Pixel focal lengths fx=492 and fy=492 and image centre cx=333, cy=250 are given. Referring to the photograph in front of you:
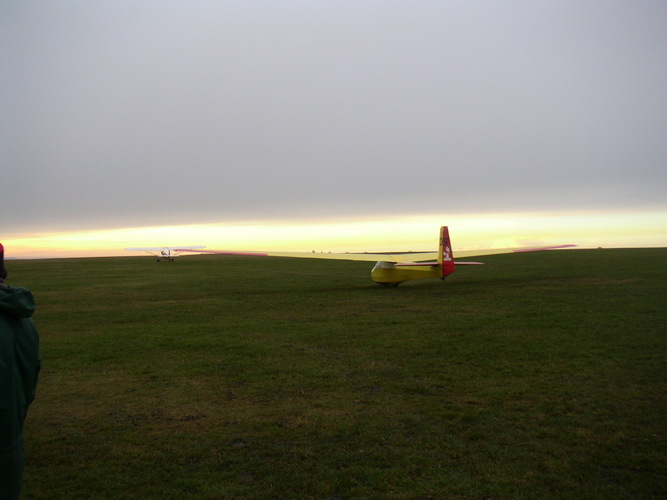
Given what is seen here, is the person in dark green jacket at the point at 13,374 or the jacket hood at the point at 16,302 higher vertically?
the jacket hood at the point at 16,302

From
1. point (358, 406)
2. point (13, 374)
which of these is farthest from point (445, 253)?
point (13, 374)

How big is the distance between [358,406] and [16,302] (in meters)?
4.85

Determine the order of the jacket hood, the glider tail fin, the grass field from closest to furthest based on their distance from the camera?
1. the jacket hood
2. the grass field
3. the glider tail fin

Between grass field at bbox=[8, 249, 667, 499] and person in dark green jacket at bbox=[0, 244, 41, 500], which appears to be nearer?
person in dark green jacket at bbox=[0, 244, 41, 500]

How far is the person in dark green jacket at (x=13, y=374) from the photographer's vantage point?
252cm

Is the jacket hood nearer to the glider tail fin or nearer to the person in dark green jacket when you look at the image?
the person in dark green jacket

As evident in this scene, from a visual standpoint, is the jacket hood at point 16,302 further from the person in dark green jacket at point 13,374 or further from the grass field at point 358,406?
the grass field at point 358,406

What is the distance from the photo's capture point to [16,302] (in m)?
2.51

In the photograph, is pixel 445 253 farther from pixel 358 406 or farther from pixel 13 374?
pixel 13 374

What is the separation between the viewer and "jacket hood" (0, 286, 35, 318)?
8.13 ft

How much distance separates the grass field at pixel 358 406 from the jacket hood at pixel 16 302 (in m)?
2.66

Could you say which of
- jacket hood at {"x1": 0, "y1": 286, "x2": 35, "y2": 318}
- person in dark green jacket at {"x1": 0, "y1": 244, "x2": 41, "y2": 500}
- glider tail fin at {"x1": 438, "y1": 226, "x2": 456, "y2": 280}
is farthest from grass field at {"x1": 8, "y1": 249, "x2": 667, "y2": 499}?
glider tail fin at {"x1": 438, "y1": 226, "x2": 456, "y2": 280}

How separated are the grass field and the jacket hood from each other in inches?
105

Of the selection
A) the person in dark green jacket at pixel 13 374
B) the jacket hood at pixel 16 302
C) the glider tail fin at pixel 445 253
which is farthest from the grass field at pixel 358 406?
the glider tail fin at pixel 445 253
